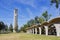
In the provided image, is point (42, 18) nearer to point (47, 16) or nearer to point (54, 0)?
point (47, 16)

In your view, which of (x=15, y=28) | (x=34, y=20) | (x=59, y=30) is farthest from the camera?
(x=34, y=20)

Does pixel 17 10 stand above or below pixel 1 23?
above

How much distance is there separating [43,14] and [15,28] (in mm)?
18389

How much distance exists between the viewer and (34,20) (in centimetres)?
11100

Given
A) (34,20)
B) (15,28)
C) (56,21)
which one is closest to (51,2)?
(56,21)

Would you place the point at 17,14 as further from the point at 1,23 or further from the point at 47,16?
the point at 47,16

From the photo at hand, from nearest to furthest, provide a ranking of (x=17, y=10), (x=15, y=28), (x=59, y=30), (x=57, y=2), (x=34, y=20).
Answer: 1. (x=59, y=30)
2. (x=57, y=2)
3. (x=15, y=28)
4. (x=17, y=10)
5. (x=34, y=20)

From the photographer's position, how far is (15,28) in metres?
72.1

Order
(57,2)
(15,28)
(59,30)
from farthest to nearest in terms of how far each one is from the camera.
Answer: (15,28) < (57,2) < (59,30)

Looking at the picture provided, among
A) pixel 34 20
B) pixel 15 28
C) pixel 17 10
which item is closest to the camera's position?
pixel 15 28

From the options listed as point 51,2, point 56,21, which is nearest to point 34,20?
point 51,2

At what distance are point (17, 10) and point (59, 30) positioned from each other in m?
49.8

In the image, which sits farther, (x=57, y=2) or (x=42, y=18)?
(x=42, y=18)

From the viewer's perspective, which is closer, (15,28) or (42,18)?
(15,28)
